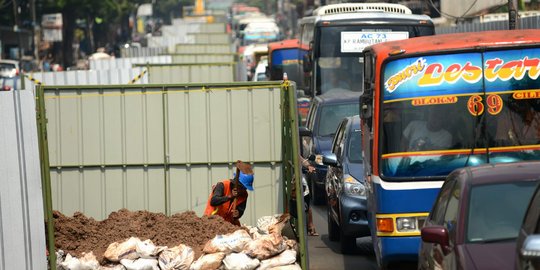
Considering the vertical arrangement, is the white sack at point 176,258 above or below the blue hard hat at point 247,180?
below

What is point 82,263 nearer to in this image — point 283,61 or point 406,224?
point 406,224

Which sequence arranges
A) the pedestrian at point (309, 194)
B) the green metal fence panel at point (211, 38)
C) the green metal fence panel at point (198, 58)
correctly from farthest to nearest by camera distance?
the green metal fence panel at point (211, 38) → the green metal fence panel at point (198, 58) → the pedestrian at point (309, 194)

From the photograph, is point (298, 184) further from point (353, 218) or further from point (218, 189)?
point (353, 218)

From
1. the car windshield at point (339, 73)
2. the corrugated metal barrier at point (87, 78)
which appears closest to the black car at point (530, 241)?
the corrugated metal barrier at point (87, 78)

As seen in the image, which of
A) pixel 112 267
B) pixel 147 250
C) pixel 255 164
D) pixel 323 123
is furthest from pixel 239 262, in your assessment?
pixel 323 123

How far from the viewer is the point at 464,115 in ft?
35.9

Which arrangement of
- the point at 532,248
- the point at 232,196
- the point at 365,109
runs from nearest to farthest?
the point at 532,248 → the point at 365,109 → the point at 232,196

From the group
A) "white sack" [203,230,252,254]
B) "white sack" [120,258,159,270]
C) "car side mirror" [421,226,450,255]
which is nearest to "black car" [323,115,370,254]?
"white sack" [203,230,252,254]

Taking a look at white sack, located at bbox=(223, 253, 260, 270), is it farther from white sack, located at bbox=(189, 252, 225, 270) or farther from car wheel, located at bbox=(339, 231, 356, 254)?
car wheel, located at bbox=(339, 231, 356, 254)

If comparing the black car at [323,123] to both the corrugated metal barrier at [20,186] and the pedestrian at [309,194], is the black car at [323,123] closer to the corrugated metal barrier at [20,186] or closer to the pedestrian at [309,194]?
the pedestrian at [309,194]

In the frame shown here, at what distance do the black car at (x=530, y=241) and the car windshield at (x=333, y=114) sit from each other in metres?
12.6

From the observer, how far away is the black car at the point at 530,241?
5.44 m

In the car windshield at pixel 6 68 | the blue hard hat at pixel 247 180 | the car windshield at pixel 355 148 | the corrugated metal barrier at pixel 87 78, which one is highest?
the corrugated metal barrier at pixel 87 78

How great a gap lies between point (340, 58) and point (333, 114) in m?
6.16
